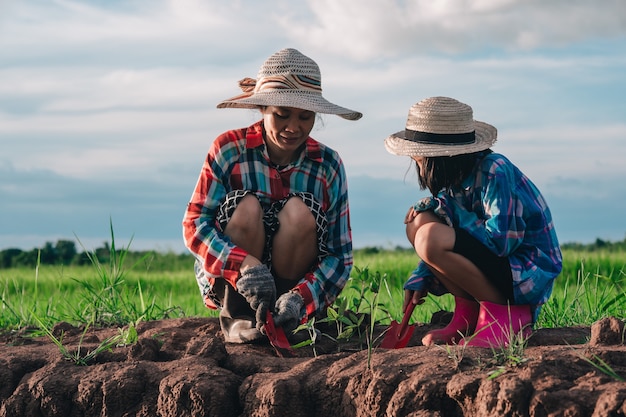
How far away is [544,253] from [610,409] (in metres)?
1.28

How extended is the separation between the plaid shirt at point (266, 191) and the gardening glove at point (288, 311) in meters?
0.09

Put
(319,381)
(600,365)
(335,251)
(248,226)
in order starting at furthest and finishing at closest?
(335,251), (248,226), (319,381), (600,365)

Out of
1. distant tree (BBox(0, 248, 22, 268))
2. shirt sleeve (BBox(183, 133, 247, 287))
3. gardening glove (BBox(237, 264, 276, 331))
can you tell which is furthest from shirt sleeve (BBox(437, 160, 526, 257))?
distant tree (BBox(0, 248, 22, 268))

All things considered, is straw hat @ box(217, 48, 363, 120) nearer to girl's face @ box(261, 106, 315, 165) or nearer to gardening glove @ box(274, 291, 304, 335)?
girl's face @ box(261, 106, 315, 165)

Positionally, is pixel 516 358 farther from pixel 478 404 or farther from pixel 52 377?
pixel 52 377

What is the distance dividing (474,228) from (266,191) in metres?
0.92

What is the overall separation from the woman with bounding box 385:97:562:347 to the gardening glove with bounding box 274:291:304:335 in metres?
0.51

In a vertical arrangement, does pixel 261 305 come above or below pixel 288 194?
below

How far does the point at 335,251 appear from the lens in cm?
365

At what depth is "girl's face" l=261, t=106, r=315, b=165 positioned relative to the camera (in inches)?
132

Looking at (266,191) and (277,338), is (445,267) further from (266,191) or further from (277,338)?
(266,191)

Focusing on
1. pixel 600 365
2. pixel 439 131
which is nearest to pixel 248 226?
pixel 439 131

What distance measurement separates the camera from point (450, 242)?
3168mm

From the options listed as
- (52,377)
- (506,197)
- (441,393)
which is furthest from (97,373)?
(506,197)
